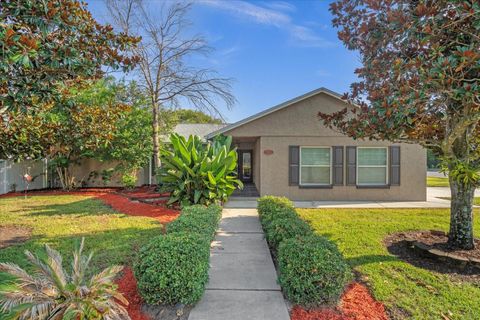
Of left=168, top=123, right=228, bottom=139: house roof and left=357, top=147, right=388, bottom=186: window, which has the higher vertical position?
left=168, top=123, right=228, bottom=139: house roof

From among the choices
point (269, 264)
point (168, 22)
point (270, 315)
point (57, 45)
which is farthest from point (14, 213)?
point (168, 22)

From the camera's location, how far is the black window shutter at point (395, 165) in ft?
39.0

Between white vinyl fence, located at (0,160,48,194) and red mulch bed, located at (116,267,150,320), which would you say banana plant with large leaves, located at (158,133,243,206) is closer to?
red mulch bed, located at (116,267,150,320)

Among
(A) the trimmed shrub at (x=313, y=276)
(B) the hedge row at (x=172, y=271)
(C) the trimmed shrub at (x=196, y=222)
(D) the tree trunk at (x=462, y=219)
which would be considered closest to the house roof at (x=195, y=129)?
(C) the trimmed shrub at (x=196, y=222)

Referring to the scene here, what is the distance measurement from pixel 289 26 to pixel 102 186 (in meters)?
14.6

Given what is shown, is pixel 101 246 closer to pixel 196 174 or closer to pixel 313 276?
pixel 196 174

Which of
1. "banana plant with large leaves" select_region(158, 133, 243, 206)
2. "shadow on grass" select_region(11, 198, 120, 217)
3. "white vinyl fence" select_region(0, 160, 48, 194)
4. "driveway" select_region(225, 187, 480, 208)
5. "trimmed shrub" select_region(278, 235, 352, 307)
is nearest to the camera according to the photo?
"trimmed shrub" select_region(278, 235, 352, 307)

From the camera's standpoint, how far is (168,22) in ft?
46.8

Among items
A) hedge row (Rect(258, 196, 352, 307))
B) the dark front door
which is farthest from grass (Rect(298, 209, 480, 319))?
the dark front door

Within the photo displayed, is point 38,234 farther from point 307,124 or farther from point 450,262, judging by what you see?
point 307,124

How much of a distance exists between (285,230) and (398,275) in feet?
6.35

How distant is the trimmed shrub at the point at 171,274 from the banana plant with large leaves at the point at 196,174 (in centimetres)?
532

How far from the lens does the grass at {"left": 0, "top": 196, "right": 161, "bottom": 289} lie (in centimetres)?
521

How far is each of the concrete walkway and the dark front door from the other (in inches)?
515
